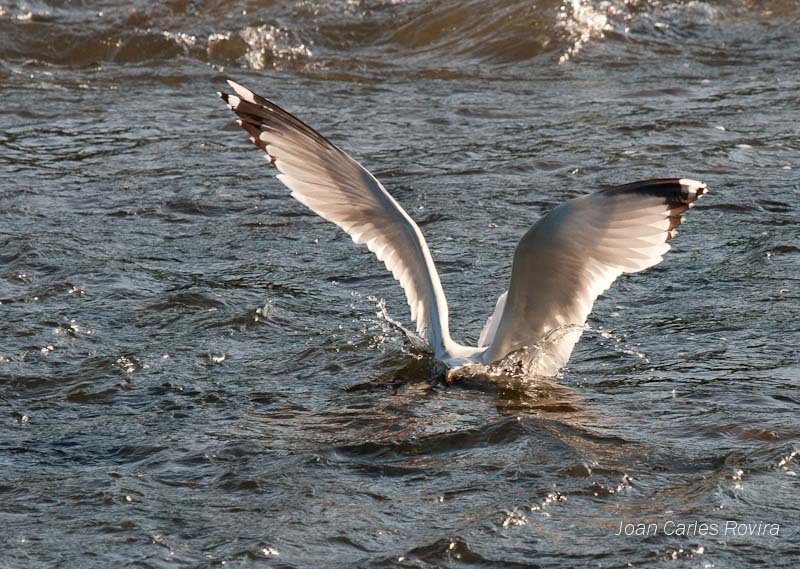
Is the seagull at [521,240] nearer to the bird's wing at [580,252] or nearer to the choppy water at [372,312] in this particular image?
the bird's wing at [580,252]

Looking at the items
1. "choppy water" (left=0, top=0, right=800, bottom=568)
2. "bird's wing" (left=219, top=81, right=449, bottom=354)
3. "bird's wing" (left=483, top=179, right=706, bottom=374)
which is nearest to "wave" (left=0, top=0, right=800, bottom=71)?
"choppy water" (left=0, top=0, right=800, bottom=568)

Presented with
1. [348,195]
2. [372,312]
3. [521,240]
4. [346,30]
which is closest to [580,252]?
[521,240]

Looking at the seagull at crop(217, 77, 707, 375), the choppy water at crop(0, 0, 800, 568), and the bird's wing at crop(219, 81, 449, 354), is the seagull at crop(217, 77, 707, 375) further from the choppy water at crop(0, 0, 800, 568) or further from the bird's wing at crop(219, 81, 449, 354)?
the choppy water at crop(0, 0, 800, 568)

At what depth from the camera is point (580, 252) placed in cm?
487

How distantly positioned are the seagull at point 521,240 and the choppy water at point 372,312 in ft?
0.83

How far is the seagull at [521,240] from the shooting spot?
15.5ft

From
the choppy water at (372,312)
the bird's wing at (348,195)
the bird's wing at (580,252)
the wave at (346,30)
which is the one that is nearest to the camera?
the choppy water at (372,312)

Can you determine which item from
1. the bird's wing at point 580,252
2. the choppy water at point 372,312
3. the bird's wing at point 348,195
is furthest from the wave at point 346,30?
the bird's wing at point 580,252

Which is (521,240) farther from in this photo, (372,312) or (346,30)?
(346,30)

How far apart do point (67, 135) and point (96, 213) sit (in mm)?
1829

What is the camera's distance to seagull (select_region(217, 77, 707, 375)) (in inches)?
186

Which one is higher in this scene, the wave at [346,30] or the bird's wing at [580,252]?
the wave at [346,30]

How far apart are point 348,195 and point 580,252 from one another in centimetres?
111

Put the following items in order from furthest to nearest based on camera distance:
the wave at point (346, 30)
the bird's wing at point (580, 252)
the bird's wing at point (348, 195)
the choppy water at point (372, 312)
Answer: the wave at point (346, 30)
the bird's wing at point (348, 195)
the bird's wing at point (580, 252)
the choppy water at point (372, 312)
